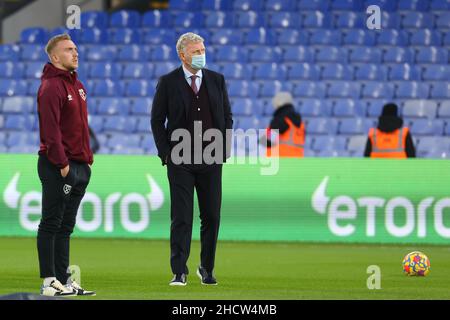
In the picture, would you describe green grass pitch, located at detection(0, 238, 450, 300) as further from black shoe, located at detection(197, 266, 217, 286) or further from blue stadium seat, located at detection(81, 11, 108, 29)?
blue stadium seat, located at detection(81, 11, 108, 29)

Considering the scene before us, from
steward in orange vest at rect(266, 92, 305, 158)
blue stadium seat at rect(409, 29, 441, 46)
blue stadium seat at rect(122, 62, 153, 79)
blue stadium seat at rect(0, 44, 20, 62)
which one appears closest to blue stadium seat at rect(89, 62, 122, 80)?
blue stadium seat at rect(122, 62, 153, 79)

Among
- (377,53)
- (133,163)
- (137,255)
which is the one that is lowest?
(137,255)

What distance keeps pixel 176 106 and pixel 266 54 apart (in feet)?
40.1

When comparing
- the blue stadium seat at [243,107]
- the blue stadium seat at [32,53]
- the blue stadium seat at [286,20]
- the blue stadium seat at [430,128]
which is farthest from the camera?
the blue stadium seat at [32,53]

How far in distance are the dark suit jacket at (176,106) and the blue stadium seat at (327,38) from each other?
1208 centimetres

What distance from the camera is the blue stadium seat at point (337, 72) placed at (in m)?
21.7

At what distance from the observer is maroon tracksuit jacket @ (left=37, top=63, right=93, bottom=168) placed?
9133 mm

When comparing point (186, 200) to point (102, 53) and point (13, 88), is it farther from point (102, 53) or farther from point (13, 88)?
point (102, 53)

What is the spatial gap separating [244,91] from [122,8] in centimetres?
572

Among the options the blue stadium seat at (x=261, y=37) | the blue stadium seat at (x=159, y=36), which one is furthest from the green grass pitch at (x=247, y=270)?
the blue stadium seat at (x=159, y=36)

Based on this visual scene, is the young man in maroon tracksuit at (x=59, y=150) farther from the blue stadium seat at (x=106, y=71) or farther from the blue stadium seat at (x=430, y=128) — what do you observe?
the blue stadium seat at (x=106, y=71)

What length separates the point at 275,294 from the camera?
31.8 ft

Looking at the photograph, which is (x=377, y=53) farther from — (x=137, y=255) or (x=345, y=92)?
(x=137, y=255)

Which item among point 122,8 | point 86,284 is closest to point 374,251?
point 86,284
